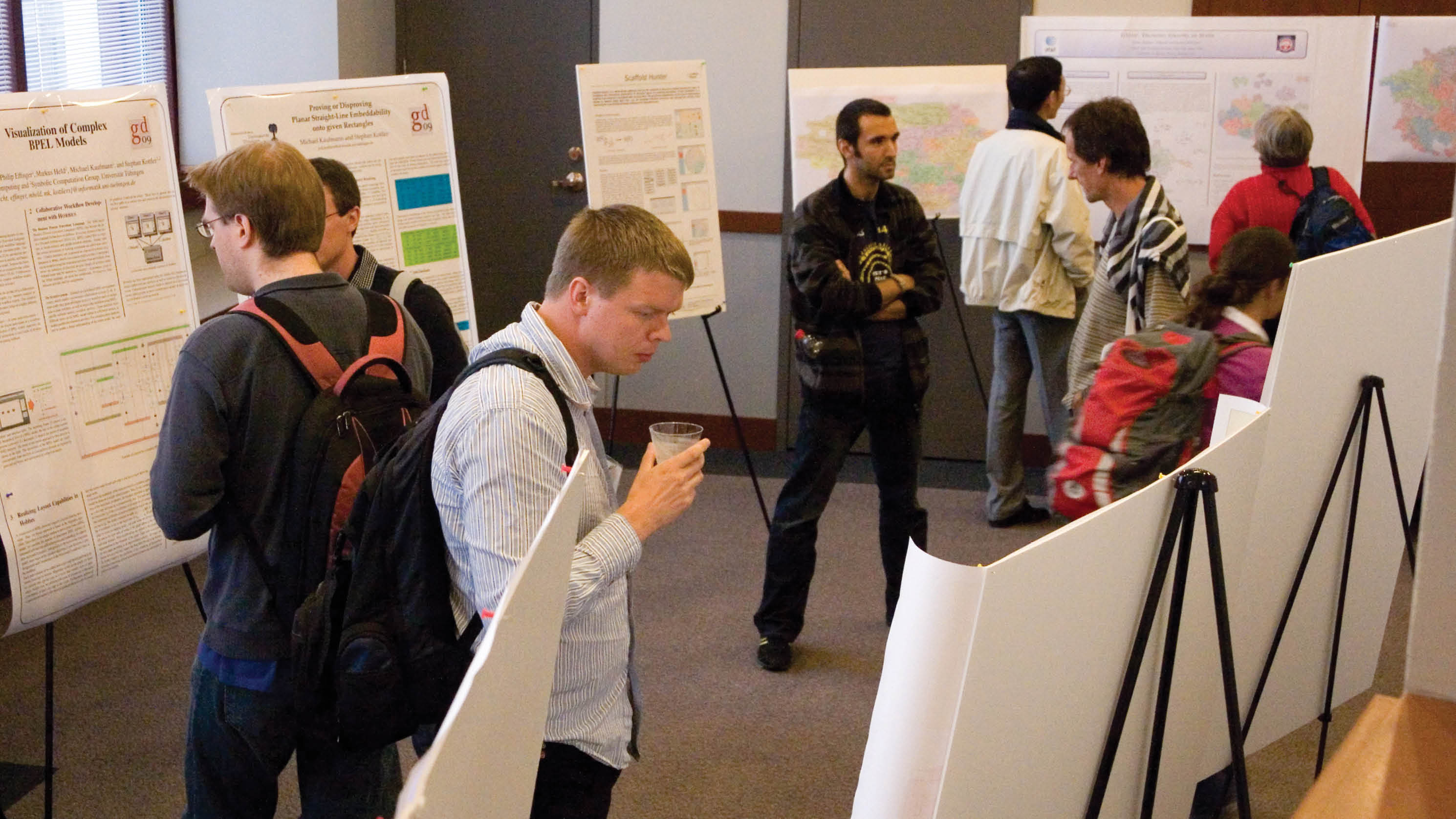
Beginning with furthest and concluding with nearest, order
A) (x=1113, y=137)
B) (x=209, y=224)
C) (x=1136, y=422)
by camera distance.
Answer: (x=1113, y=137)
(x=1136, y=422)
(x=209, y=224)

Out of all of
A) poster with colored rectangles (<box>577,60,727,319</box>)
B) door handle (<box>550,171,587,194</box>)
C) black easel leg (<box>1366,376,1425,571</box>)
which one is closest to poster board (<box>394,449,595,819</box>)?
black easel leg (<box>1366,376,1425,571</box>)

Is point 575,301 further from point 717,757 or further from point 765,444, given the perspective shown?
point 765,444

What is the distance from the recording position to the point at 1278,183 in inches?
159

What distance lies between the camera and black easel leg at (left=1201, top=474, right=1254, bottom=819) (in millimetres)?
1246

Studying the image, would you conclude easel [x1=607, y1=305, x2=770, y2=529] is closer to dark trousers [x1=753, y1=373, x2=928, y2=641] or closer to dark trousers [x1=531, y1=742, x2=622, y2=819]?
dark trousers [x1=753, y1=373, x2=928, y2=641]

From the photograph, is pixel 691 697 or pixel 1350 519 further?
pixel 691 697

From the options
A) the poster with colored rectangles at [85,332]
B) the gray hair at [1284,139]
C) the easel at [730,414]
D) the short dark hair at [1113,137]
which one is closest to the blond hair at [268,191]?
the poster with colored rectangles at [85,332]

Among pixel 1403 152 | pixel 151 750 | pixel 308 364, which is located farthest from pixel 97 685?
pixel 1403 152

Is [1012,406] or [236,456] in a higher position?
[236,456]

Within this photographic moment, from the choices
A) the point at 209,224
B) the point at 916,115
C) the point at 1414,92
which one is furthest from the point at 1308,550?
the point at 1414,92

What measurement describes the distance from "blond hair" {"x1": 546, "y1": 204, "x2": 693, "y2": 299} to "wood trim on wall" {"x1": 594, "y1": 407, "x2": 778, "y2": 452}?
3.98m

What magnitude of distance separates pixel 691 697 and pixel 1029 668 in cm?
235

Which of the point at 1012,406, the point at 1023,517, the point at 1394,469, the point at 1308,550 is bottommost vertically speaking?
the point at 1023,517

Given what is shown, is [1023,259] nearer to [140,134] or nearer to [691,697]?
[691,697]
